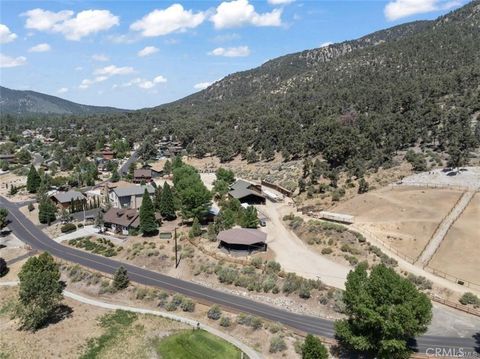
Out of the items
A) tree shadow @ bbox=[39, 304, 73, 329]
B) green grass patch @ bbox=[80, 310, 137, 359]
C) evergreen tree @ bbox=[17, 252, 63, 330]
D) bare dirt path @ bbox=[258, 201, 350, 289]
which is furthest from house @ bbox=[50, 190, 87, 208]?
green grass patch @ bbox=[80, 310, 137, 359]

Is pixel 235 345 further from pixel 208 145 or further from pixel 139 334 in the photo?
pixel 208 145

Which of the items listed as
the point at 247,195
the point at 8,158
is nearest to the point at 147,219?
the point at 247,195

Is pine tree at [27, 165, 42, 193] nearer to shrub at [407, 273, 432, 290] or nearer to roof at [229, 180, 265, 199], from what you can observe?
roof at [229, 180, 265, 199]

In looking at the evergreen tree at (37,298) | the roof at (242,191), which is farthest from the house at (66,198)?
the evergreen tree at (37,298)

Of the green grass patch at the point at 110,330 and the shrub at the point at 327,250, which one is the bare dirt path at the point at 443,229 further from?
the green grass patch at the point at 110,330

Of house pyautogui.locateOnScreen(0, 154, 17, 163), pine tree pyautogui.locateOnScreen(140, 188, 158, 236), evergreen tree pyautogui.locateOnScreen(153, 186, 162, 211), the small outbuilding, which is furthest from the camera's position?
house pyautogui.locateOnScreen(0, 154, 17, 163)

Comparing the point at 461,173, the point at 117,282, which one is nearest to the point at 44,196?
the point at 117,282

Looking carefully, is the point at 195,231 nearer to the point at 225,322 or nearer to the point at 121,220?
the point at 121,220
